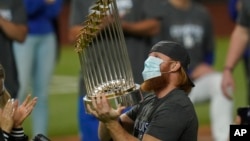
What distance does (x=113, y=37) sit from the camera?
660cm

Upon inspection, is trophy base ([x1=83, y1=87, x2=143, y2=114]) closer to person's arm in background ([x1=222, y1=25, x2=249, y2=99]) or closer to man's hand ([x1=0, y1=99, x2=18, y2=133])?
man's hand ([x1=0, y1=99, x2=18, y2=133])

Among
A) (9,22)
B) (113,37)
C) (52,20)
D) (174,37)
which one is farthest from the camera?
(52,20)

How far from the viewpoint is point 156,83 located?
6.21 metres

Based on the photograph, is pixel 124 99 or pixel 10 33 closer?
pixel 124 99

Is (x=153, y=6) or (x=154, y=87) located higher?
(x=153, y=6)

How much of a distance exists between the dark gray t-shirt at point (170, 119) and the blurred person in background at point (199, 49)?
3.30m

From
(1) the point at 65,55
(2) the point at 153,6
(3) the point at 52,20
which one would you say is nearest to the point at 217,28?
(1) the point at 65,55

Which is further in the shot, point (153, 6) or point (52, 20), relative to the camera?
point (52, 20)

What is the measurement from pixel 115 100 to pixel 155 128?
30 cm

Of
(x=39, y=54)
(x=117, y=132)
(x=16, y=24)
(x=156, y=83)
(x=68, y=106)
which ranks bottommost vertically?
(x=68, y=106)

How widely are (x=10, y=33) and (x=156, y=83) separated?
2.15m

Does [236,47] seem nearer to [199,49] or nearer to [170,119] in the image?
[199,49]

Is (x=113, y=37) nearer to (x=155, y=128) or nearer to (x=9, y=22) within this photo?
(x=155, y=128)

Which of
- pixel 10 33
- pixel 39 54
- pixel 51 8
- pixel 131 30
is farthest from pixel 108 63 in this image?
pixel 51 8
